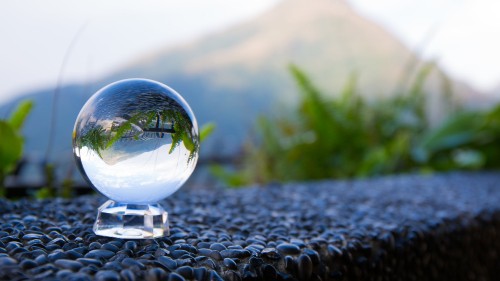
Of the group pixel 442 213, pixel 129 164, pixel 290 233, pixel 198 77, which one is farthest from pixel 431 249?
pixel 198 77

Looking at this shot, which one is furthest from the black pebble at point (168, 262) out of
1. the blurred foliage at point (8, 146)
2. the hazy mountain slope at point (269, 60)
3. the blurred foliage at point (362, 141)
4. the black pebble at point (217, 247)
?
the hazy mountain slope at point (269, 60)

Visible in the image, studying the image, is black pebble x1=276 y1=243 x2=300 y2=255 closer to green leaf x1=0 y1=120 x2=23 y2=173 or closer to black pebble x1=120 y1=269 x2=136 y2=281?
black pebble x1=120 y1=269 x2=136 y2=281

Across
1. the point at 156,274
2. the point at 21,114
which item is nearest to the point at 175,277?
the point at 156,274

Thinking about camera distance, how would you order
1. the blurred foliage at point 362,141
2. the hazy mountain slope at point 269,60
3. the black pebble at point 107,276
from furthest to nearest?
the hazy mountain slope at point 269,60 → the blurred foliage at point 362,141 → the black pebble at point 107,276

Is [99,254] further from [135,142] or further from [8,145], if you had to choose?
[8,145]

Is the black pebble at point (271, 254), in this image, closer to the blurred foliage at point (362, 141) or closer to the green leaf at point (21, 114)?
the green leaf at point (21, 114)

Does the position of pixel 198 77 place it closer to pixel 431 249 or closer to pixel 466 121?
pixel 466 121
